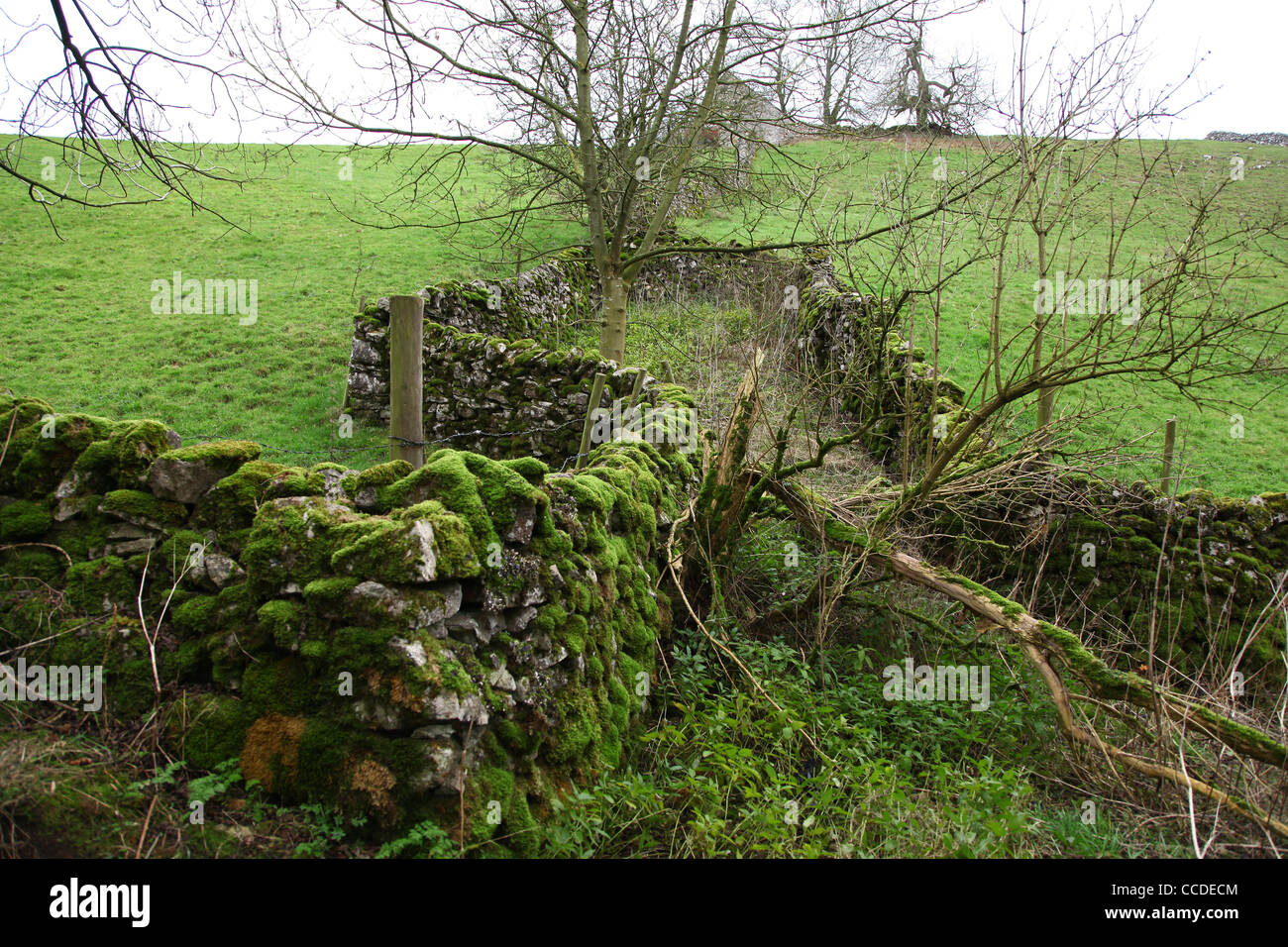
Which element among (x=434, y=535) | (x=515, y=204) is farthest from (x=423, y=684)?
(x=515, y=204)

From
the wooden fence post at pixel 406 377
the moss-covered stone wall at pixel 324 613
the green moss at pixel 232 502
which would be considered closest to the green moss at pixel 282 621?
the moss-covered stone wall at pixel 324 613

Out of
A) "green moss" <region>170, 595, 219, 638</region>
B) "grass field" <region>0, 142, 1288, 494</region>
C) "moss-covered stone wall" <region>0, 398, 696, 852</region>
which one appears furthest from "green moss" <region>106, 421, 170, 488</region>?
"grass field" <region>0, 142, 1288, 494</region>

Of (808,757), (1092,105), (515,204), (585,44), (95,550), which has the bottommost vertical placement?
(808,757)

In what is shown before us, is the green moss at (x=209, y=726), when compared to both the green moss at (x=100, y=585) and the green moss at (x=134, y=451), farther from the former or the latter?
the green moss at (x=134, y=451)

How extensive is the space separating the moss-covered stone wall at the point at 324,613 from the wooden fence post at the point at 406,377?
2052 millimetres

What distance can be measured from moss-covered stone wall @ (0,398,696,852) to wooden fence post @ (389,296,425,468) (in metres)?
2.05

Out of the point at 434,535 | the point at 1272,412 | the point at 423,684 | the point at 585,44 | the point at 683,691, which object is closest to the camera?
the point at 423,684

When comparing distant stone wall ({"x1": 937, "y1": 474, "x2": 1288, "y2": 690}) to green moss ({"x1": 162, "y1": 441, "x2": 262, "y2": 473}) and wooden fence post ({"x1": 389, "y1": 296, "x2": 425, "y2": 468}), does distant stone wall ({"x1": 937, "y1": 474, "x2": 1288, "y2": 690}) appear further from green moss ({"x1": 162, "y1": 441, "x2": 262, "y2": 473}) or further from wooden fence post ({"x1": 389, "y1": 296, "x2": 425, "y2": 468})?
green moss ({"x1": 162, "y1": 441, "x2": 262, "y2": 473})

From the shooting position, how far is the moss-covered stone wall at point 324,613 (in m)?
2.73

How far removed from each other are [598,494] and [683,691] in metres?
1.49

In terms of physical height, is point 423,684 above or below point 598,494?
below

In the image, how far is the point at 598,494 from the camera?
422 cm
